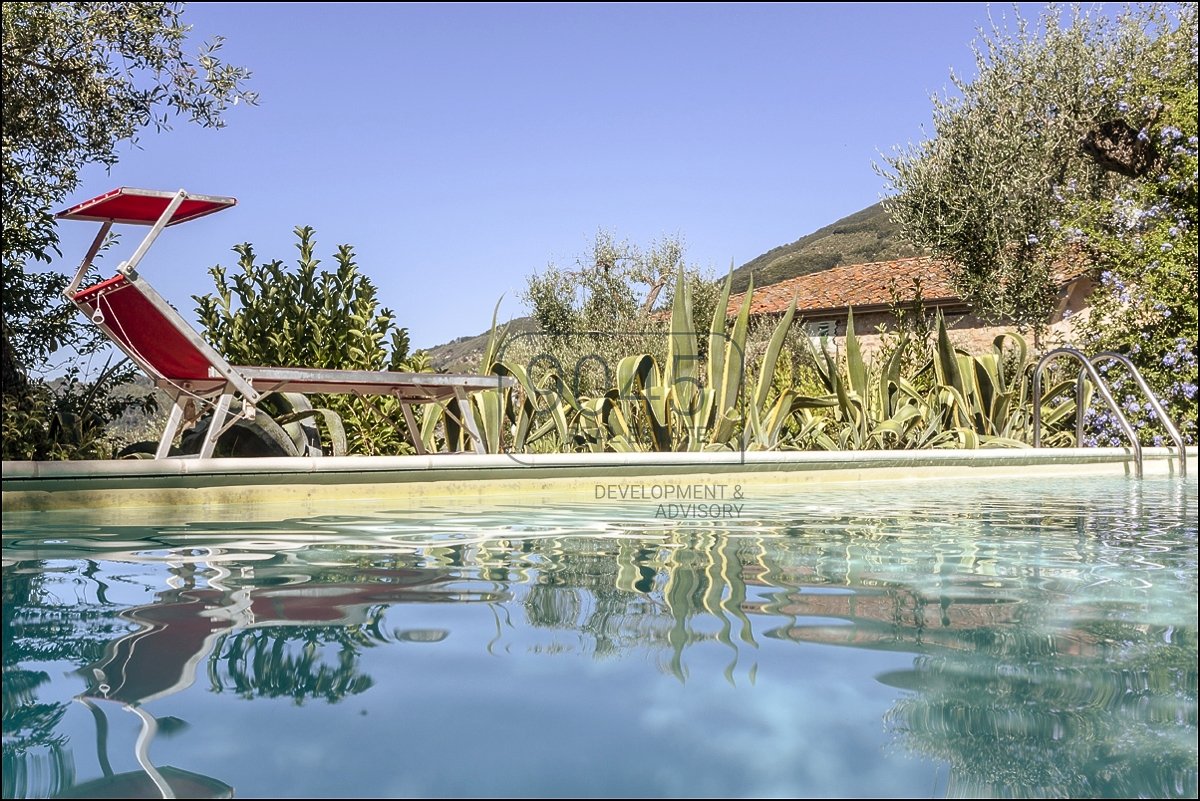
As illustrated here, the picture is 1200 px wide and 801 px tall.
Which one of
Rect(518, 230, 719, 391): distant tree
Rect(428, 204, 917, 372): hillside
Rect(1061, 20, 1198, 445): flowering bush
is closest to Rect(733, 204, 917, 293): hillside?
Rect(428, 204, 917, 372): hillside

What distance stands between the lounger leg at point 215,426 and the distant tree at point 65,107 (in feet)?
9.49

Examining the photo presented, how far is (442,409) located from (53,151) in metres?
4.30

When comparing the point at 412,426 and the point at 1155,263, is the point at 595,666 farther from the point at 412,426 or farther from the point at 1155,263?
the point at 1155,263

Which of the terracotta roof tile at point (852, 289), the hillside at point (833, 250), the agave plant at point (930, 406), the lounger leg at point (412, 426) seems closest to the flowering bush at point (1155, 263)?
the agave plant at point (930, 406)

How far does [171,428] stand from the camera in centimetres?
539

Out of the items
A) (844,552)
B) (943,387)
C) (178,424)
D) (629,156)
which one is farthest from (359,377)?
(629,156)

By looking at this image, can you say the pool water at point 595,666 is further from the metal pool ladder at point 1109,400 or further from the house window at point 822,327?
the house window at point 822,327

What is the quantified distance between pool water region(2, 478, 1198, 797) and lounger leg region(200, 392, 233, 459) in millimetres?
1066

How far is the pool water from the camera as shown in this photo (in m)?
1.62

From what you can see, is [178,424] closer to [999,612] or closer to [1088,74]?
[999,612]

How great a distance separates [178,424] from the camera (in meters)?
5.56

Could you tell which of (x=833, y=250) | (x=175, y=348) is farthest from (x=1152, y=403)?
(x=833, y=250)

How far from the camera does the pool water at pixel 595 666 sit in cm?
162
